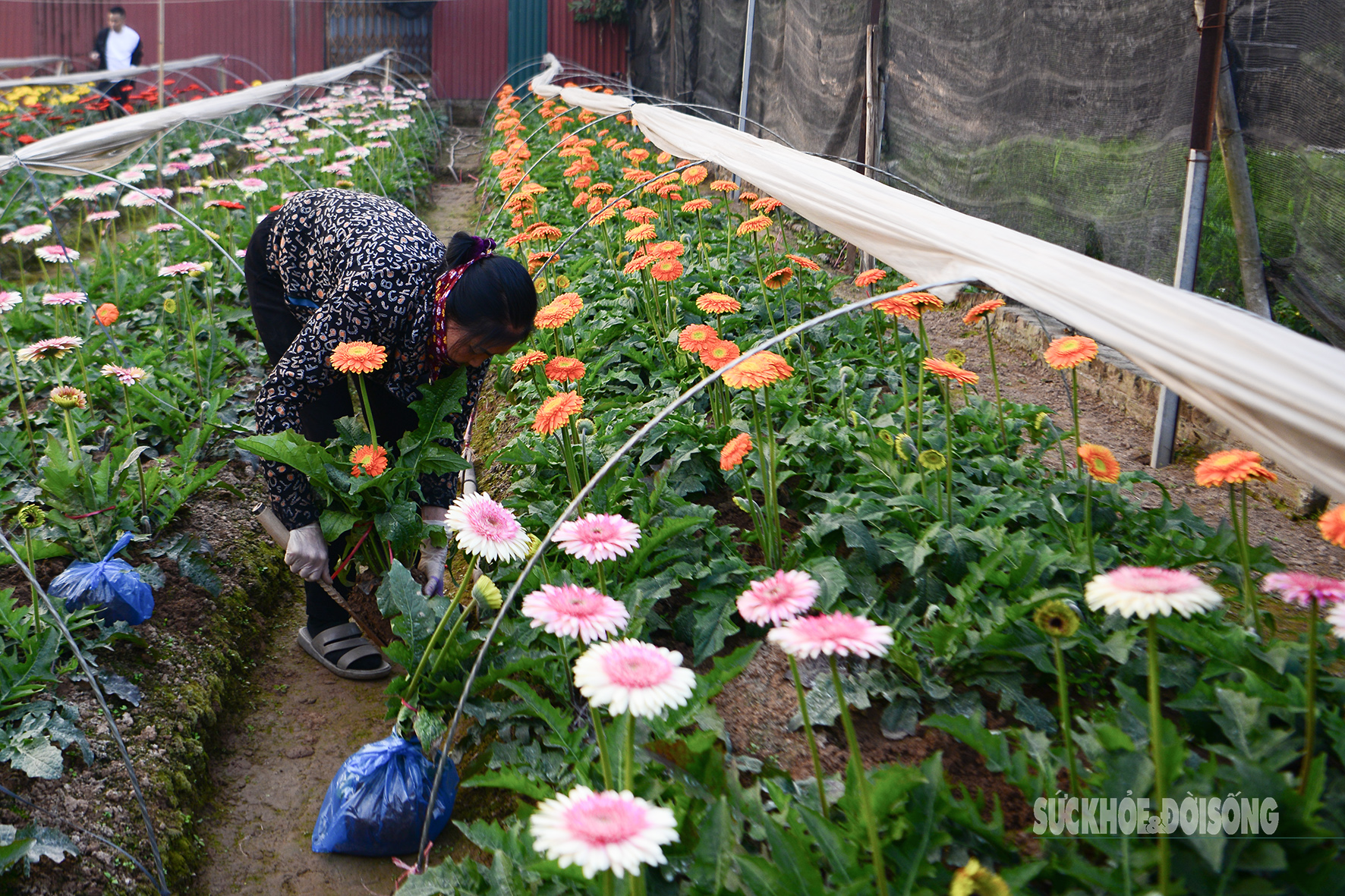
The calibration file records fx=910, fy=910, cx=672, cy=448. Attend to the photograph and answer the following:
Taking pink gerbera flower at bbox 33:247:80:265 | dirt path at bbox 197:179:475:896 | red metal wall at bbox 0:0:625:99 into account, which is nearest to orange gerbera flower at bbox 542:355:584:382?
dirt path at bbox 197:179:475:896

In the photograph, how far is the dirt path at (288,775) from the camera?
222cm

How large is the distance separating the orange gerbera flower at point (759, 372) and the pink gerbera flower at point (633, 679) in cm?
92

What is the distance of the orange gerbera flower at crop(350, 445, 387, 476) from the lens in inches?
96.3

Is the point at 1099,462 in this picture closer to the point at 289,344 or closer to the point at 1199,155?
the point at 1199,155

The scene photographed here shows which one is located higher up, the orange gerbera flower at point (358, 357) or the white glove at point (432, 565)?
the orange gerbera flower at point (358, 357)

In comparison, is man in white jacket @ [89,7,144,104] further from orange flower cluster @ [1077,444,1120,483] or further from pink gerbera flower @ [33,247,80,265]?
orange flower cluster @ [1077,444,1120,483]

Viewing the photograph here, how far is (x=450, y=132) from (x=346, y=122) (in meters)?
7.20

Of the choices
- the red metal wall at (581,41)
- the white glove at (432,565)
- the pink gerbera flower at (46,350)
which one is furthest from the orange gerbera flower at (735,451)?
the red metal wall at (581,41)

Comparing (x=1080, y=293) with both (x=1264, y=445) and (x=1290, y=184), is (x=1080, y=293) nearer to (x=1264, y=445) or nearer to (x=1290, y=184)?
(x=1264, y=445)

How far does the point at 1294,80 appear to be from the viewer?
2.85 metres

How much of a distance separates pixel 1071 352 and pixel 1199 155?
1467 mm

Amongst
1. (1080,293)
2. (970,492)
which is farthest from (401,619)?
(1080,293)

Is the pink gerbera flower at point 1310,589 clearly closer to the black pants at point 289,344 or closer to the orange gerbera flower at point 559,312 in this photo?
the orange gerbera flower at point 559,312

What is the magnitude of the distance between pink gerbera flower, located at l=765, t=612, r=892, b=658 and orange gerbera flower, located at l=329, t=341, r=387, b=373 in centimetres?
137
